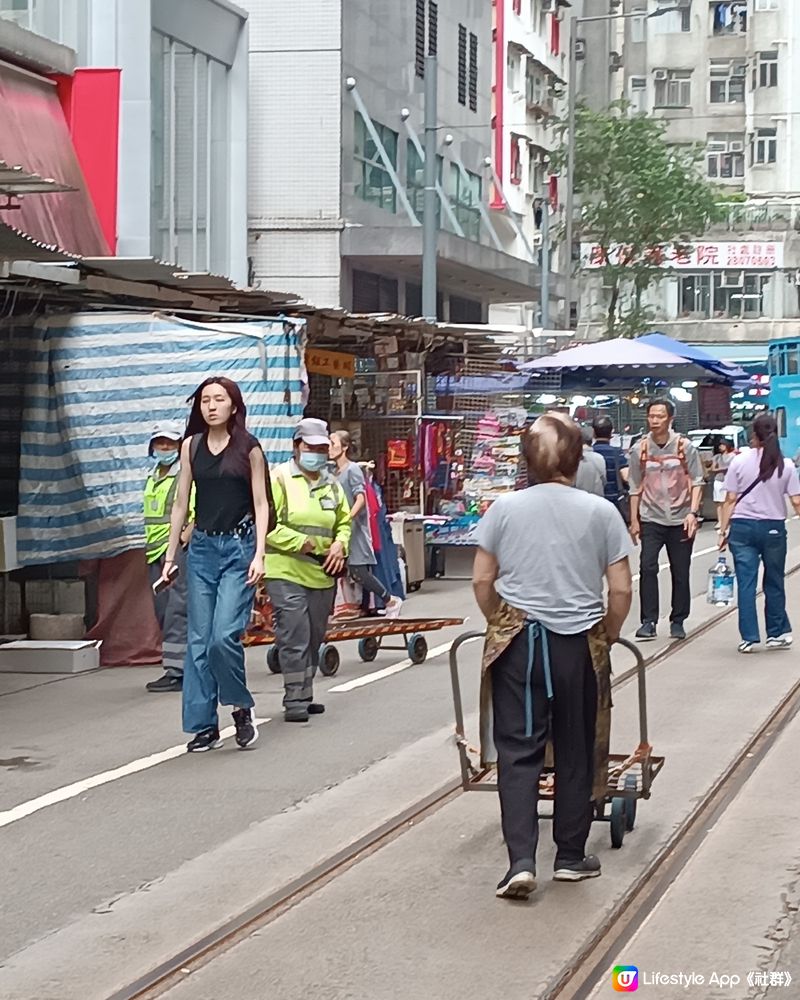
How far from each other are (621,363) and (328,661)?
15727 millimetres

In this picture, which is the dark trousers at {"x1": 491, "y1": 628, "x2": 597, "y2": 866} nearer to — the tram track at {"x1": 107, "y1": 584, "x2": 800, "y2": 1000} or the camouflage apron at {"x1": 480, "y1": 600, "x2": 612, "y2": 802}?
the camouflage apron at {"x1": 480, "y1": 600, "x2": 612, "y2": 802}

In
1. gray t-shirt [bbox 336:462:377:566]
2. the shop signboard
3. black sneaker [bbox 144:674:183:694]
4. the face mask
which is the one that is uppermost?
the shop signboard

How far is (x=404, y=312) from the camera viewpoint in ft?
116

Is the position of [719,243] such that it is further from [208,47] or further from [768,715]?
[768,715]

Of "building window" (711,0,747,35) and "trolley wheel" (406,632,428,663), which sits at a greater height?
"building window" (711,0,747,35)

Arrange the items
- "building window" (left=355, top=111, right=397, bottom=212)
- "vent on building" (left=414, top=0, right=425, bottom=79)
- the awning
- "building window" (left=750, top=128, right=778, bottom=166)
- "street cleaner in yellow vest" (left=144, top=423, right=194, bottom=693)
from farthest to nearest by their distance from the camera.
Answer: "building window" (left=750, top=128, right=778, bottom=166) → "vent on building" (left=414, top=0, right=425, bottom=79) → "building window" (left=355, top=111, right=397, bottom=212) → the awning → "street cleaner in yellow vest" (left=144, top=423, right=194, bottom=693)

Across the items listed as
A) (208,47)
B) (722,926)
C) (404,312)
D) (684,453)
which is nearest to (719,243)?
(404,312)

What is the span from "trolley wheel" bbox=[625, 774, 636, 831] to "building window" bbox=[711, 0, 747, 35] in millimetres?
70618

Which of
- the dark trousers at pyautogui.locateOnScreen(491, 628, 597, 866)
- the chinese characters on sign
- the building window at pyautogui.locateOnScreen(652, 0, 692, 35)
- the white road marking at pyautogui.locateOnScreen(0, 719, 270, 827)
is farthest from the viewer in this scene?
the building window at pyautogui.locateOnScreen(652, 0, 692, 35)

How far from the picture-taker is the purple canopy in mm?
28094

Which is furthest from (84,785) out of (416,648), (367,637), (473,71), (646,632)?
(473,71)

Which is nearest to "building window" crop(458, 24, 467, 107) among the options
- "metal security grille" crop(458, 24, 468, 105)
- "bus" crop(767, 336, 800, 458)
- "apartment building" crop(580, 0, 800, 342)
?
"metal security grille" crop(458, 24, 468, 105)

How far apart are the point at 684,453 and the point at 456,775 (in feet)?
20.0

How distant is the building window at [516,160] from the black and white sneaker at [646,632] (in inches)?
1501
